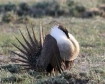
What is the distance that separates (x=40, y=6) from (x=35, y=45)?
8654 millimetres

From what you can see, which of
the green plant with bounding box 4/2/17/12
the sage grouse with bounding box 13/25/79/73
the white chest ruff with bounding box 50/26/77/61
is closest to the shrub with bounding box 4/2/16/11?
the green plant with bounding box 4/2/17/12

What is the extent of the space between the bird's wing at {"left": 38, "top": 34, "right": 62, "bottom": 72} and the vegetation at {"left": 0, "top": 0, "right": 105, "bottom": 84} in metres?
0.17

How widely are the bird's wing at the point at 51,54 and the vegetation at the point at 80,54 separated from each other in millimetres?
173

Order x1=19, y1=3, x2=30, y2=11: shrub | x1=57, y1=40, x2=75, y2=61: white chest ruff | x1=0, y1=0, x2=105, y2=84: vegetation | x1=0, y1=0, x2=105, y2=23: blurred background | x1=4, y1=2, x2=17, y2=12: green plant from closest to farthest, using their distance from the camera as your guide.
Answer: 1. x1=0, y1=0, x2=105, y2=84: vegetation
2. x1=57, y1=40, x2=75, y2=61: white chest ruff
3. x1=0, y1=0, x2=105, y2=23: blurred background
4. x1=19, y1=3, x2=30, y2=11: shrub
5. x1=4, y1=2, x2=17, y2=12: green plant

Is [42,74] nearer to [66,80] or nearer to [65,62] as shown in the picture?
[65,62]

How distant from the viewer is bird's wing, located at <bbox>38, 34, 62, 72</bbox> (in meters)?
5.57

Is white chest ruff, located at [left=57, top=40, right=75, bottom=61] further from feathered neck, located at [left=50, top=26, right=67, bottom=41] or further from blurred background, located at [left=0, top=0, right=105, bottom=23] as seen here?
blurred background, located at [left=0, top=0, right=105, bottom=23]

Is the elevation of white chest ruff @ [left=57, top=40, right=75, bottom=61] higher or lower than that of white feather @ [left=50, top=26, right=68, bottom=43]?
lower

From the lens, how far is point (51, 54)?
5.63 meters

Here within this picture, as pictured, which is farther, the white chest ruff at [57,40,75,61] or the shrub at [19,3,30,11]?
the shrub at [19,3,30,11]

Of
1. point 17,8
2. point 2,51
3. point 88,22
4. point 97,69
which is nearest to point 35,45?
point 97,69

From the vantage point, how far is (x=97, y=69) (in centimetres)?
568

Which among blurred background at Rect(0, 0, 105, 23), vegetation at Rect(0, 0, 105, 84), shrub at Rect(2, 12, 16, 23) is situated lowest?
vegetation at Rect(0, 0, 105, 84)


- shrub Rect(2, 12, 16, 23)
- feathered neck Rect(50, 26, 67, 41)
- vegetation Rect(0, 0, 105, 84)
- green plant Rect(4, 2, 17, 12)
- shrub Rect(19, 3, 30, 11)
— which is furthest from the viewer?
green plant Rect(4, 2, 17, 12)
